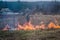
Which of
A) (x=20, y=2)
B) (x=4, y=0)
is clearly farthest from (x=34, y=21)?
A: (x=4, y=0)

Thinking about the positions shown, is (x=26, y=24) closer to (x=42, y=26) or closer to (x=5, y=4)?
(x=42, y=26)

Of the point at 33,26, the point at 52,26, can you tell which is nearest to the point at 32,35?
the point at 33,26

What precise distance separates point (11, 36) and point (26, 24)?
241 millimetres

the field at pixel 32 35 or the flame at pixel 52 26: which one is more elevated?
the flame at pixel 52 26

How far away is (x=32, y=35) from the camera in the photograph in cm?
232

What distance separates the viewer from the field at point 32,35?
229 centimetres

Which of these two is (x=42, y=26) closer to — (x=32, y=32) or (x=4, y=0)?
(x=32, y=32)

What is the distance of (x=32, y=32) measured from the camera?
231cm

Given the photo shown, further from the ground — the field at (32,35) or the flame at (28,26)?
the flame at (28,26)

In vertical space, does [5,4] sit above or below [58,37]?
above

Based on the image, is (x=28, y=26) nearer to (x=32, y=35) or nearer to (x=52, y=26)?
(x=32, y=35)

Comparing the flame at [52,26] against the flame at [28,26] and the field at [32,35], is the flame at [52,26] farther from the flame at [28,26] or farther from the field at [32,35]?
the flame at [28,26]

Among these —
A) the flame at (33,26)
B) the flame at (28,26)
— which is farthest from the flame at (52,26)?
the flame at (28,26)

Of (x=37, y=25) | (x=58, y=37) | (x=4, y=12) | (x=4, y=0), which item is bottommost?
(x=58, y=37)
